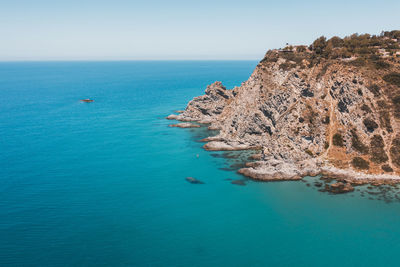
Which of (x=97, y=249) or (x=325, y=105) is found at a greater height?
(x=325, y=105)

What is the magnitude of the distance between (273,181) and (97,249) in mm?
40040

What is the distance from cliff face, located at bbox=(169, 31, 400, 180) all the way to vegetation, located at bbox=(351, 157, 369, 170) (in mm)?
202

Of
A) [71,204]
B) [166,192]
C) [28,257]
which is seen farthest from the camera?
[166,192]

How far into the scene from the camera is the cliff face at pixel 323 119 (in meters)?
63.6

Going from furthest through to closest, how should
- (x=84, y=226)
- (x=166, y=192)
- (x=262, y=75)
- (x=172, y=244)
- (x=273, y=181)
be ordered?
(x=262, y=75), (x=273, y=181), (x=166, y=192), (x=84, y=226), (x=172, y=244)

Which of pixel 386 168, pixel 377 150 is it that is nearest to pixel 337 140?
pixel 377 150

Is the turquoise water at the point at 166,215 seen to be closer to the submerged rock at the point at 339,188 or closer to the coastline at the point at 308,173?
the submerged rock at the point at 339,188

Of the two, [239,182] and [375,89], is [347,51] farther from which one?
[239,182]

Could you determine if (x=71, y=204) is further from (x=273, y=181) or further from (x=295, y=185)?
(x=295, y=185)

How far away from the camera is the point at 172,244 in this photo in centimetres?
4288

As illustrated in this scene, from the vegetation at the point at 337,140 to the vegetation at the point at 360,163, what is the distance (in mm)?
5078

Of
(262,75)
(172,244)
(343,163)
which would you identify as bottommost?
(172,244)

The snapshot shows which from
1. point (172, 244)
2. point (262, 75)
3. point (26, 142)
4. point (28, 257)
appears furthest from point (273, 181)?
point (26, 142)

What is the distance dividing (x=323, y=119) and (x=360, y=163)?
1444cm
